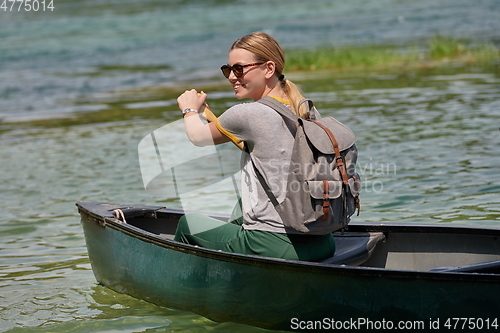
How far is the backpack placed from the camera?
13.5 ft

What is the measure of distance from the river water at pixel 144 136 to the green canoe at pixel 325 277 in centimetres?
24

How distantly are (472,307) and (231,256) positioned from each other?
54.4 inches

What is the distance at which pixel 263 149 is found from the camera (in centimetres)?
416

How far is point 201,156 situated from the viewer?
35.3 ft

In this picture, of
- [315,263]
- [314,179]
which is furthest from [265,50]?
[315,263]

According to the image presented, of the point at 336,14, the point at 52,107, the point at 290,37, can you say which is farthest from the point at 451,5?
the point at 52,107

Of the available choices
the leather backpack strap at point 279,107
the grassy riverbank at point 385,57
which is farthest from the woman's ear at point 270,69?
the grassy riverbank at point 385,57

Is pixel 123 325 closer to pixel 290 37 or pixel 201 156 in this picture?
pixel 201 156

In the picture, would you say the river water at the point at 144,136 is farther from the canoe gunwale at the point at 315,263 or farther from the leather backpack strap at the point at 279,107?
Result: the leather backpack strap at the point at 279,107

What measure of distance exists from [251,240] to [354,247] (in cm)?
81

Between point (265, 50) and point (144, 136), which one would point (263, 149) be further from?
point (144, 136)

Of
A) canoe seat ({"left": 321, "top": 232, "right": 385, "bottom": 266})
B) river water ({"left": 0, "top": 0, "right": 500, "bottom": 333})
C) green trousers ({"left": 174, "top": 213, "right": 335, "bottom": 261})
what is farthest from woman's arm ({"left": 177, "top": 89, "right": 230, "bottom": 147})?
river water ({"left": 0, "top": 0, "right": 500, "bottom": 333})

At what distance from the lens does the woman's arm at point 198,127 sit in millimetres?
4246

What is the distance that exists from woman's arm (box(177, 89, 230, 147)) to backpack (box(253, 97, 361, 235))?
32 centimetres
